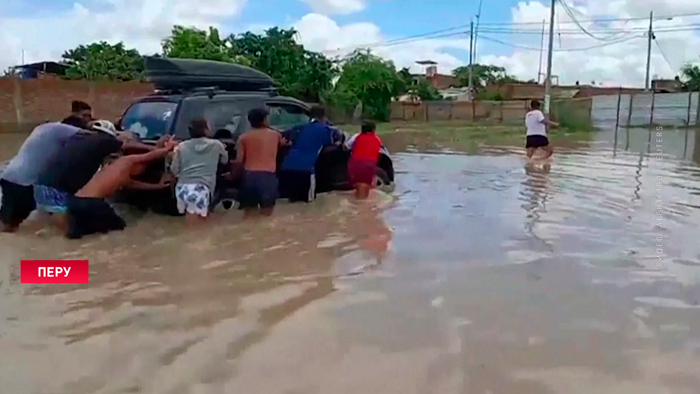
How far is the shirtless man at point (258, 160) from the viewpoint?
8203mm

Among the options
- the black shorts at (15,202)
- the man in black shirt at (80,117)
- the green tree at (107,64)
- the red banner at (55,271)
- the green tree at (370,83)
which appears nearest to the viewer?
the red banner at (55,271)

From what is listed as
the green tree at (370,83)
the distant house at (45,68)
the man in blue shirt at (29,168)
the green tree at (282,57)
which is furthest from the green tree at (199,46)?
the man in blue shirt at (29,168)

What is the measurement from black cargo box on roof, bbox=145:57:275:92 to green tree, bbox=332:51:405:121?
27.9m

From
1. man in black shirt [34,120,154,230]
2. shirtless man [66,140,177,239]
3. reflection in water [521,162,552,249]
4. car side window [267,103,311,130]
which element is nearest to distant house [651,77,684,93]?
reflection in water [521,162,552,249]

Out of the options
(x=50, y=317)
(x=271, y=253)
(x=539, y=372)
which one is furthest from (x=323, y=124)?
(x=539, y=372)

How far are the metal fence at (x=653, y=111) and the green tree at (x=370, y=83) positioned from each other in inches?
438

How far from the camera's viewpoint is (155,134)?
830cm

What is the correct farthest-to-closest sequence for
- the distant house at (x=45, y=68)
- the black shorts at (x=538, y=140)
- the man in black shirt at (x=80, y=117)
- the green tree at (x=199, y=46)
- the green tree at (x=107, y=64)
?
the distant house at (x=45, y=68)
the green tree at (x=107, y=64)
the green tree at (x=199, y=46)
the black shorts at (x=538, y=140)
the man in black shirt at (x=80, y=117)

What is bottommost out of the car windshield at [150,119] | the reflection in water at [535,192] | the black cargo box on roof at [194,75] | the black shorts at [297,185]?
the reflection in water at [535,192]

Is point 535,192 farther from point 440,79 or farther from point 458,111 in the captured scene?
point 440,79

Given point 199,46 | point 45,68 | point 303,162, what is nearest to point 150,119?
point 303,162

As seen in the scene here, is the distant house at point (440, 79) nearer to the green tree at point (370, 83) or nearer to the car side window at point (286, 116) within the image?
the green tree at point (370, 83)

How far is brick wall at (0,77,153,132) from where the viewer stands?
84.4 feet

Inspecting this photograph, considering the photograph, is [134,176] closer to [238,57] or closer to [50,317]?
[50,317]
